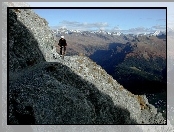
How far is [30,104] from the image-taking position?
23.0 meters

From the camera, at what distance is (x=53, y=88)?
25.8 metres

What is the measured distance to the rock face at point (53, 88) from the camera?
76.0 feet

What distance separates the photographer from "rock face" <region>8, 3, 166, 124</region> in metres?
23.2

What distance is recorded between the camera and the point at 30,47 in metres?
30.8

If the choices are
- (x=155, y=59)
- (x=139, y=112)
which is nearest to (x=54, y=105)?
(x=139, y=112)

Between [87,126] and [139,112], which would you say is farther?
[139,112]

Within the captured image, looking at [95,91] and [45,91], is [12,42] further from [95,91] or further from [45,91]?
[95,91]

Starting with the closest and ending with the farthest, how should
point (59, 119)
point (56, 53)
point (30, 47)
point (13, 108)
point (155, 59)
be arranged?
point (13, 108) < point (59, 119) < point (30, 47) < point (56, 53) < point (155, 59)

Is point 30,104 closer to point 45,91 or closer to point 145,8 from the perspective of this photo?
point 45,91

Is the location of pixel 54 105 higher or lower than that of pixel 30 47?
lower

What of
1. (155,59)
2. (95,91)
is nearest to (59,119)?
(95,91)

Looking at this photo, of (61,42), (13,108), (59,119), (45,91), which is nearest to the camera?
(13,108)

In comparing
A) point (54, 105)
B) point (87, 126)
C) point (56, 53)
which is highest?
point (56, 53)

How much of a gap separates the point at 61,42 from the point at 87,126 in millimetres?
8091
